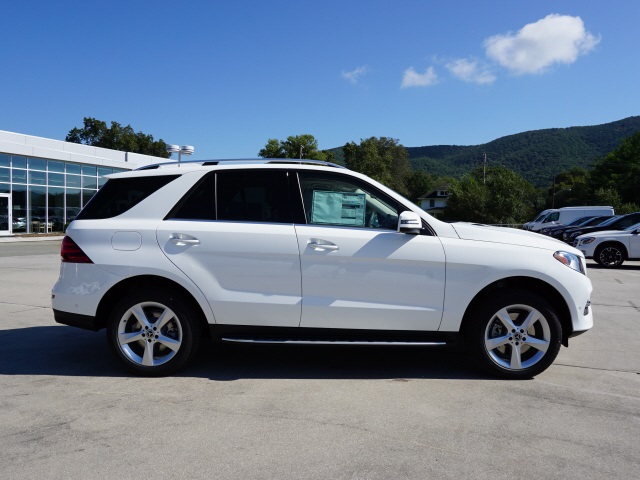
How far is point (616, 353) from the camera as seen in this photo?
5.69m

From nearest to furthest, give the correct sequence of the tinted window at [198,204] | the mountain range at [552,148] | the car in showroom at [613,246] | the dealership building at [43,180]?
the tinted window at [198,204] → the car in showroom at [613,246] → the dealership building at [43,180] → the mountain range at [552,148]

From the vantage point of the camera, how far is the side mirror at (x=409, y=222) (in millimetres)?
4320

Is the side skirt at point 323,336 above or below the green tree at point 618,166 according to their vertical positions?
below

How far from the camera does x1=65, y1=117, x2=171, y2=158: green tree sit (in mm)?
81688

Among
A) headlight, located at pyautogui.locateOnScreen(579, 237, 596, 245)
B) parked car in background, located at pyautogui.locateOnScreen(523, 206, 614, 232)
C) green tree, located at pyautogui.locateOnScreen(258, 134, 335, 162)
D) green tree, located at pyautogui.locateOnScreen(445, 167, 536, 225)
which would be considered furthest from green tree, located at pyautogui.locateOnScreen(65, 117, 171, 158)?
headlight, located at pyautogui.locateOnScreen(579, 237, 596, 245)

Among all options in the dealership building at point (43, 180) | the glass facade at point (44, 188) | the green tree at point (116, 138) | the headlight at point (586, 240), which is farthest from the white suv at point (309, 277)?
the green tree at point (116, 138)

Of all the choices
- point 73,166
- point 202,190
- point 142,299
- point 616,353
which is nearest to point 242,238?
point 202,190

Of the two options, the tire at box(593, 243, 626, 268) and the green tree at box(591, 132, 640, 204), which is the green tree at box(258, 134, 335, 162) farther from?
the tire at box(593, 243, 626, 268)

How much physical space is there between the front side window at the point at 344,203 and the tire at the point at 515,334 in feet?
3.72

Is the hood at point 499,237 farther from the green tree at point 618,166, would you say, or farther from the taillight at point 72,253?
the green tree at point 618,166

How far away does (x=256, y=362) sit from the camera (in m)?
5.11

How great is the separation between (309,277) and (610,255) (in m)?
14.1

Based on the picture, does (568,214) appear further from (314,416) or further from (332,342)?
(314,416)

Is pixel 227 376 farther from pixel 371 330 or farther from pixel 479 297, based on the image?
pixel 479 297
